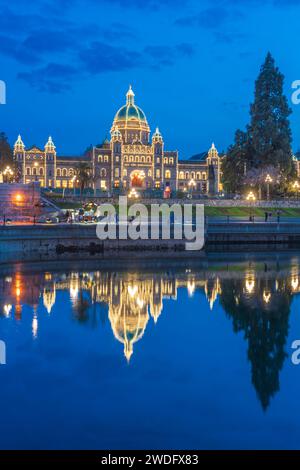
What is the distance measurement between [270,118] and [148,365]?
67560 mm

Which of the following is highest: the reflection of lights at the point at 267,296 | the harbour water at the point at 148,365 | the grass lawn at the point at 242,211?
the grass lawn at the point at 242,211

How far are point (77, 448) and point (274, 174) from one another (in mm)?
72221

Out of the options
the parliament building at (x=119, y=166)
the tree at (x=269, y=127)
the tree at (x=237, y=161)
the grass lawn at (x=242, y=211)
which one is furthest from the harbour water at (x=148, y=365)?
the parliament building at (x=119, y=166)

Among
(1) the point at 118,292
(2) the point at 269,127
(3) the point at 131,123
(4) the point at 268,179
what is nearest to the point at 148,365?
(1) the point at 118,292

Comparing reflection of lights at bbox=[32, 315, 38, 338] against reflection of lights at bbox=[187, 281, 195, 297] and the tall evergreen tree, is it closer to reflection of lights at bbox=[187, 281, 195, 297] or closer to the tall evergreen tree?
reflection of lights at bbox=[187, 281, 195, 297]

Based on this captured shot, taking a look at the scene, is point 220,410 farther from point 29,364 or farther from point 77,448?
point 29,364

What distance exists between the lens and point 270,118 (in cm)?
7944

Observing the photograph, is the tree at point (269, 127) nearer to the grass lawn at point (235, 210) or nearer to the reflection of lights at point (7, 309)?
the grass lawn at point (235, 210)

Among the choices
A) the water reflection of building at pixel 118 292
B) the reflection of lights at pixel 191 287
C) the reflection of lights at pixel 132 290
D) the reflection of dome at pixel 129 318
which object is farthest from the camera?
the reflection of lights at pixel 191 287

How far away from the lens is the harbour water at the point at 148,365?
12156mm

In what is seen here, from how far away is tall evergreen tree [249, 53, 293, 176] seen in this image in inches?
3142

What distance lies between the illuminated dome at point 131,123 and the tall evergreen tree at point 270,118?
84.5 metres

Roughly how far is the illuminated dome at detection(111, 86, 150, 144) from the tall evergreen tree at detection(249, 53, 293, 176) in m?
84.5
